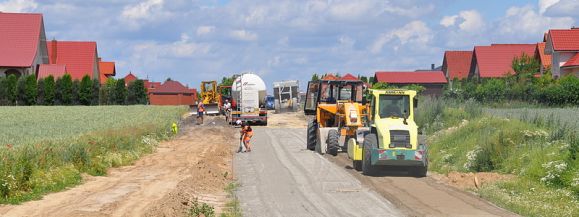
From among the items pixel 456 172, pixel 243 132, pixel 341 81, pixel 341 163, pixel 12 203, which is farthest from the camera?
pixel 243 132

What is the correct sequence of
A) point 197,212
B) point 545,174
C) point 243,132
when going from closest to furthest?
1. point 197,212
2. point 545,174
3. point 243,132

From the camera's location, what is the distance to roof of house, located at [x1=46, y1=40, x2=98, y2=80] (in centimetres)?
9881

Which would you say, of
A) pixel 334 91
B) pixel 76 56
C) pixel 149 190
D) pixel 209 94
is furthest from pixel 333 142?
pixel 76 56

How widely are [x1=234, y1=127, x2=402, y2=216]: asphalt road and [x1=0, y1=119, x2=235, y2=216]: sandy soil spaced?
26.9 inches

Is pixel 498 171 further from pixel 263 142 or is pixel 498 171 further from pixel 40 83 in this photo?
pixel 40 83

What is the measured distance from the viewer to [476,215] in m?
16.0

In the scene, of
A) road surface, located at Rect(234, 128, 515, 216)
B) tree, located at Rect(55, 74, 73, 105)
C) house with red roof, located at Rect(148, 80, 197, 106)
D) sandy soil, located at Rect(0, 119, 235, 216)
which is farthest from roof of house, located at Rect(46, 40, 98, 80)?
road surface, located at Rect(234, 128, 515, 216)

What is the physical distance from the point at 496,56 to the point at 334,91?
220 feet

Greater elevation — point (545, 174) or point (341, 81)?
point (341, 81)

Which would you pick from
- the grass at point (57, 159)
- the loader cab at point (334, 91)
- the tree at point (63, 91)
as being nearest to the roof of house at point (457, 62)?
the tree at point (63, 91)

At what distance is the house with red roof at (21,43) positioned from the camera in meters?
85.9

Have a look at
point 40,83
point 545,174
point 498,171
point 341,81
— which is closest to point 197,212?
point 545,174

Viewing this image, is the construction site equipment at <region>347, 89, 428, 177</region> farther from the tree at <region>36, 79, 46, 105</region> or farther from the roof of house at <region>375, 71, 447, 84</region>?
the roof of house at <region>375, 71, 447, 84</region>

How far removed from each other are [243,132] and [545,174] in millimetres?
13921
